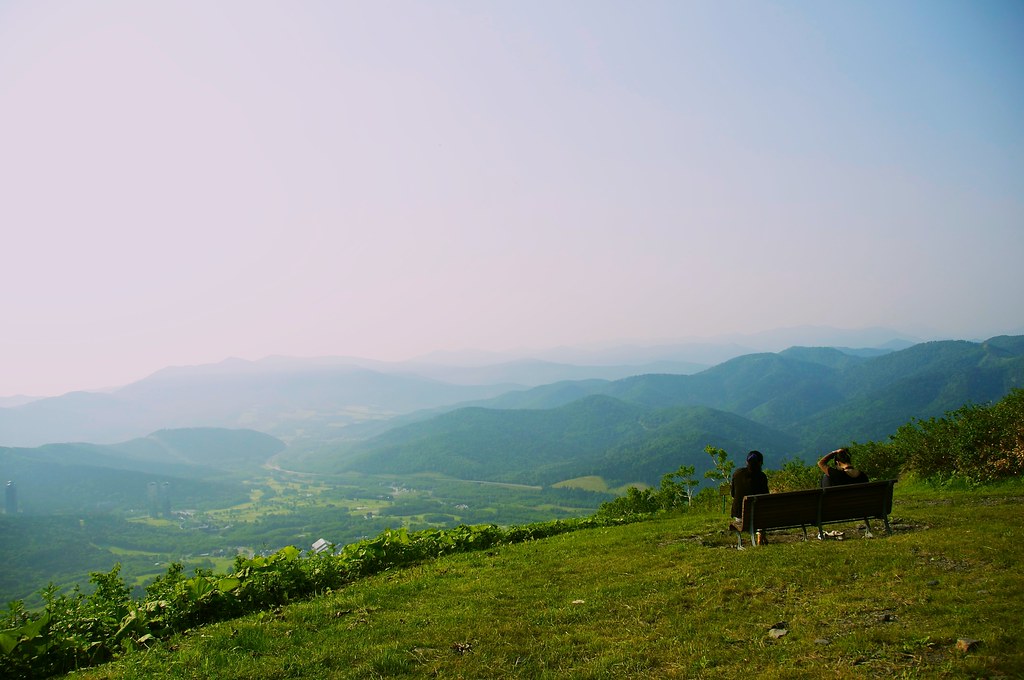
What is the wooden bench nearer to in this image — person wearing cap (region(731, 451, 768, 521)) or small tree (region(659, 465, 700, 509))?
person wearing cap (region(731, 451, 768, 521))

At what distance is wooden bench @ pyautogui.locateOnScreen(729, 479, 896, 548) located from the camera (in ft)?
33.6

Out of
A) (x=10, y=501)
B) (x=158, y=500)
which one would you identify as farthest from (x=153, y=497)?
(x=10, y=501)

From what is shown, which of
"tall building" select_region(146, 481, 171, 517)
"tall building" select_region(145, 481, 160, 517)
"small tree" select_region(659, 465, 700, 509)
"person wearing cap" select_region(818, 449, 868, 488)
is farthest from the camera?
"tall building" select_region(145, 481, 160, 517)

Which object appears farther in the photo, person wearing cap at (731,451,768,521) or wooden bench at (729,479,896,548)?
person wearing cap at (731,451,768,521)

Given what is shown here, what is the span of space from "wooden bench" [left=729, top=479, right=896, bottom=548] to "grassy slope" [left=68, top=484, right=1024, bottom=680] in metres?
0.56

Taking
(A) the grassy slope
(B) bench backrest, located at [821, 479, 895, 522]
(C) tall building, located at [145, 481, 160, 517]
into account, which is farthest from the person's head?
(C) tall building, located at [145, 481, 160, 517]

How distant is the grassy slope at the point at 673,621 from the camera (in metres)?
5.48

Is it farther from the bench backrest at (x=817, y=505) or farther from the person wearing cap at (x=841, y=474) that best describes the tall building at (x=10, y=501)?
the person wearing cap at (x=841, y=474)

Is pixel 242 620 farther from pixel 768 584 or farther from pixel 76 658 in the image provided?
pixel 768 584

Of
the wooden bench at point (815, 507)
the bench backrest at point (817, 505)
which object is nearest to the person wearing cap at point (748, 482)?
the wooden bench at point (815, 507)

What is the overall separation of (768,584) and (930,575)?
6.55 feet

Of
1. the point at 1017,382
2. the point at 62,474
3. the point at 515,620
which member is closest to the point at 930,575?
the point at 515,620

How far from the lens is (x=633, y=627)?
22.2 feet

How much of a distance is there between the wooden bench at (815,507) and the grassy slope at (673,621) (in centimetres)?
56
